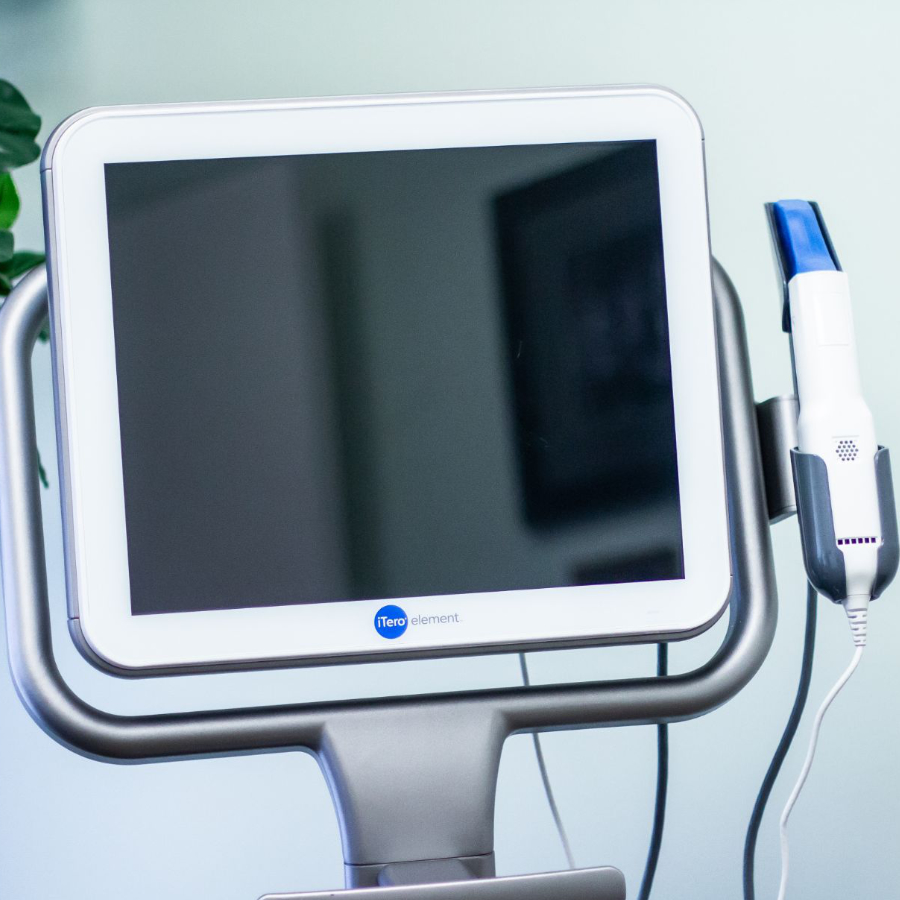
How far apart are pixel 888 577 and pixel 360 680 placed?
0.53 metres

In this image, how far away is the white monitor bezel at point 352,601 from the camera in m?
0.53

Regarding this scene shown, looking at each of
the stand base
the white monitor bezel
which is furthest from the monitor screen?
the stand base

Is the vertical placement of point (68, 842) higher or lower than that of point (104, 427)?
lower

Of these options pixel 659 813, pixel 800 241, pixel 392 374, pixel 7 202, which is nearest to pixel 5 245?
pixel 7 202

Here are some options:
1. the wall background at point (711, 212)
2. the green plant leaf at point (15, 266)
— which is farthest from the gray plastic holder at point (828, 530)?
the green plant leaf at point (15, 266)

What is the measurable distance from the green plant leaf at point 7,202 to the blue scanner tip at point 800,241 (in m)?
0.65

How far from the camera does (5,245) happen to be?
80 cm

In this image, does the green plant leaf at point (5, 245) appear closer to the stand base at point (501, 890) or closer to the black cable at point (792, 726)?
the stand base at point (501, 890)

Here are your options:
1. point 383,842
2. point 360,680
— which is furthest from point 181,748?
point 360,680

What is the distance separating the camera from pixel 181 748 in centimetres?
53

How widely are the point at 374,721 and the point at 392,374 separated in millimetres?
206

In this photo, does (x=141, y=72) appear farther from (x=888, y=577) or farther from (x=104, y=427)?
(x=888, y=577)

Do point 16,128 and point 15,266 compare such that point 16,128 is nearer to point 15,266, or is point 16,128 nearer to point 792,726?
point 15,266

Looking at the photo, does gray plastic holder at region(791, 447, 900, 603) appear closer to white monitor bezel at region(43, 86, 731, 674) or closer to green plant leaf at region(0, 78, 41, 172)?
white monitor bezel at region(43, 86, 731, 674)
